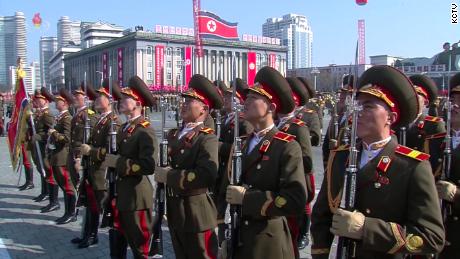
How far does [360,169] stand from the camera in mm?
3057

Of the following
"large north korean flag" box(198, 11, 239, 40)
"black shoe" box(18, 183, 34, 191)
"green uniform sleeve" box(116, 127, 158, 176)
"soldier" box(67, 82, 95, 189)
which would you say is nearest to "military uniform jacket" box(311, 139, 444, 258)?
"green uniform sleeve" box(116, 127, 158, 176)

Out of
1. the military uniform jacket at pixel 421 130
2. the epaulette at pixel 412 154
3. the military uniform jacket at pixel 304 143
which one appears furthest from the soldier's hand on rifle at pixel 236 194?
the military uniform jacket at pixel 421 130

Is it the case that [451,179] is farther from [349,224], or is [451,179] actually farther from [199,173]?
[199,173]

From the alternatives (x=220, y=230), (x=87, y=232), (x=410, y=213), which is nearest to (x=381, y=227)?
(x=410, y=213)

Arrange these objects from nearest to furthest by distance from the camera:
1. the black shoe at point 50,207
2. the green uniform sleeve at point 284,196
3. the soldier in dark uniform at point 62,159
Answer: the green uniform sleeve at point 284,196, the soldier in dark uniform at point 62,159, the black shoe at point 50,207

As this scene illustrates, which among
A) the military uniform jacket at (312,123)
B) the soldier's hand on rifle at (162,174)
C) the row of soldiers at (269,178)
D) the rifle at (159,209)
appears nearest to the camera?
the row of soldiers at (269,178)

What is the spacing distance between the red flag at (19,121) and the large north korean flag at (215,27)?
81.9 feet

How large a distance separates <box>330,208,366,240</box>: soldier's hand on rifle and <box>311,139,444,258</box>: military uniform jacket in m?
0.04

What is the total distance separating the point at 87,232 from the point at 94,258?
0.65 meters

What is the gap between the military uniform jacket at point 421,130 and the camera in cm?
612

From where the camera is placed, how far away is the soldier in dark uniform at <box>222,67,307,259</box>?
367 centimetres

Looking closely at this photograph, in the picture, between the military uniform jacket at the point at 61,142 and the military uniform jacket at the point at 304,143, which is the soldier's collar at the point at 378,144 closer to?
the military uniform jacket at the point at 304,143

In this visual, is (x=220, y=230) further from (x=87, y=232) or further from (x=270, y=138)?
(x=270, y=138)

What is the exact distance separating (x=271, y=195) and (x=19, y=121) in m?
8.90
